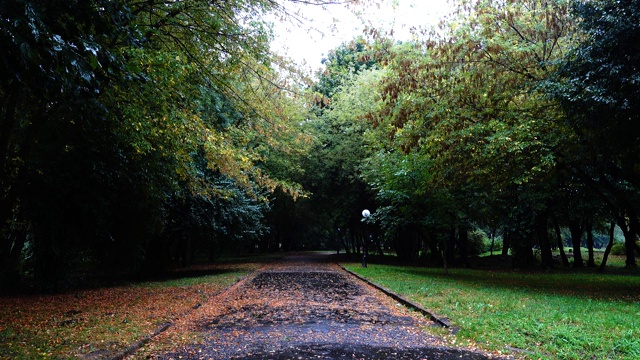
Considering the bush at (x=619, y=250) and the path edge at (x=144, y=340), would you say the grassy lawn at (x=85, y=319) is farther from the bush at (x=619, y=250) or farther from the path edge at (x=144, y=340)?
the bush at (x=619, y=250)

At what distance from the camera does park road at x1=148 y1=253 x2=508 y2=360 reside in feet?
18.1

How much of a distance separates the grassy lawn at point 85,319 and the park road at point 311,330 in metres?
0.74

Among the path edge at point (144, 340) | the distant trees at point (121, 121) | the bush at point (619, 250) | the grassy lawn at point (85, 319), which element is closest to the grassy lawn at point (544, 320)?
the path edge at point (144, 340)

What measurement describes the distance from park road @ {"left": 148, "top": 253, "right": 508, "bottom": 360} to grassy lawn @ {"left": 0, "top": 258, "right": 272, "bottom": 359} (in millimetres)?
742

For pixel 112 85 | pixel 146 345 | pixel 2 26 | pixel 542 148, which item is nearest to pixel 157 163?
pixel 112 85

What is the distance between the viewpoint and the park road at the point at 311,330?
551cm

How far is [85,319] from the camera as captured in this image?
7.64 m

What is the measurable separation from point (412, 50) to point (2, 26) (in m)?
9.66

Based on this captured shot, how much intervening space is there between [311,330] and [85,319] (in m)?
4.13

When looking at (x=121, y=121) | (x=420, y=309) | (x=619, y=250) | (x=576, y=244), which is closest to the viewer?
(x=121, y=121)

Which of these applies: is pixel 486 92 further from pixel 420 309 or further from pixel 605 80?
pixel 420 309

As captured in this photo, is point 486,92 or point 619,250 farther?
point 619,250

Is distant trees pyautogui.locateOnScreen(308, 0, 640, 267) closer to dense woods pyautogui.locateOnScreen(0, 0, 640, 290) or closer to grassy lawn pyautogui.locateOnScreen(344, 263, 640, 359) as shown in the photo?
dense woods pyautogui.locateOnScreen(0, 0, 640, 290)

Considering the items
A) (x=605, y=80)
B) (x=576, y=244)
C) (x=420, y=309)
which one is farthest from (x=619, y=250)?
(x=420, y=309)
